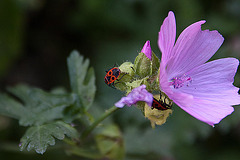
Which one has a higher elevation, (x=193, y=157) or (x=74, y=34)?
(x=74, y=34)

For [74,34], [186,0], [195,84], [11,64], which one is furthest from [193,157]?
[11,64]

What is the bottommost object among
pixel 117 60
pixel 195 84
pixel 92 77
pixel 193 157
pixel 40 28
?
pixel 193 157

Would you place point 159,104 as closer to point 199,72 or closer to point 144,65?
point 144,65

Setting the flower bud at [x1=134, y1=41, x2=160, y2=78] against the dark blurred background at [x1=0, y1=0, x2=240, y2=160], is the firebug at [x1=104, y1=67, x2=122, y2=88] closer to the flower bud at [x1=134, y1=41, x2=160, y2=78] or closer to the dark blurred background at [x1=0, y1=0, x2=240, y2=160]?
the flower bud at [x1=134, y1=41, x2=160, y2=78]

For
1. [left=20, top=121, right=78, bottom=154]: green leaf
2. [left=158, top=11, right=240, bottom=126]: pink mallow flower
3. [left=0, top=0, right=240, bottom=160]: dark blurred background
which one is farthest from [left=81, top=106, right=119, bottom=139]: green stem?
[left=0, top=0, right=240, bottom=160]: dark blurred background

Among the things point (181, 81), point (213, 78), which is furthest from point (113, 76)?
point (213, 78)

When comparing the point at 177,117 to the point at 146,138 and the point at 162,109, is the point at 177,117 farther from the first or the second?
the point at 162,109
